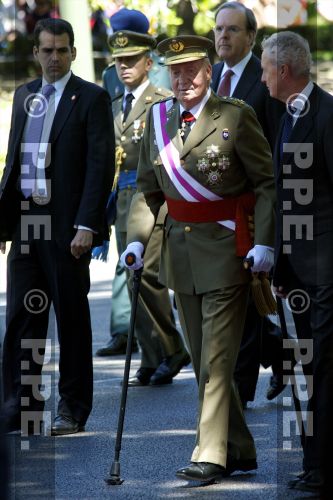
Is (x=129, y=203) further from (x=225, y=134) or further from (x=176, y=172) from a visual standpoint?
(x=225, y=134)

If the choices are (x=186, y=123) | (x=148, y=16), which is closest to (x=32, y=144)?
(x=186, y=123)

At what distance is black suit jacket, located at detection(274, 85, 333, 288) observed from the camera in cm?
660

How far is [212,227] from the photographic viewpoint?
23.1 feet

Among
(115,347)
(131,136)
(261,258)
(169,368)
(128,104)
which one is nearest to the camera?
(261,258)

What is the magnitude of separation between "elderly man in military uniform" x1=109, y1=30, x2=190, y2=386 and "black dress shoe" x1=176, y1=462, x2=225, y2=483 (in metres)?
2.66

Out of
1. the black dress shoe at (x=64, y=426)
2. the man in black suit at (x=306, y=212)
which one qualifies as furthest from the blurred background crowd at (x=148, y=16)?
the man in black suit at (x=306, y=212)

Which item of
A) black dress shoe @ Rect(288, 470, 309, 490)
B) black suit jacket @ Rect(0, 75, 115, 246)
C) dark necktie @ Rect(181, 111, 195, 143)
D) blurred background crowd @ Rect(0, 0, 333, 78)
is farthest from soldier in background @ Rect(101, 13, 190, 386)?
blurred background crowd @ Rect(0, 0, 333, 78)

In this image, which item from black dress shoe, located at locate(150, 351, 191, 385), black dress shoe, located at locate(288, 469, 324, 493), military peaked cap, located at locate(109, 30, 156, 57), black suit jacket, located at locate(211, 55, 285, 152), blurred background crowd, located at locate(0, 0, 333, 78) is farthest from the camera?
blurred background crowd, located at locate(0, 0, 333, 78)

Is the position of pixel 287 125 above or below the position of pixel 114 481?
above

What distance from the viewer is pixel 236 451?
6977mm

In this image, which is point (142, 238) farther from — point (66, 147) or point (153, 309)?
point (153, 309)

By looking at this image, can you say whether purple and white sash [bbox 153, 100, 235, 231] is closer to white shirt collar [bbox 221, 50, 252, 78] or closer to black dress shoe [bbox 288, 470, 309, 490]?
black dress shoe [bbox 288, 470, 309, 490]

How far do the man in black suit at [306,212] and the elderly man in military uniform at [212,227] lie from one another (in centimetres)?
14

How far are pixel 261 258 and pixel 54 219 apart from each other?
1.69m
